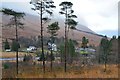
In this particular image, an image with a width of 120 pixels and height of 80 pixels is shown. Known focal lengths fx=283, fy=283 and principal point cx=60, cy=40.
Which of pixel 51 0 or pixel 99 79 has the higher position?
pixel 51 0

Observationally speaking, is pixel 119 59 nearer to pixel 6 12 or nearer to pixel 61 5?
pixel 61 5

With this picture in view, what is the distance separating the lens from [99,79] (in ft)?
100

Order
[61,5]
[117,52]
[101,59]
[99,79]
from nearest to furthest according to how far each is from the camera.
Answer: [99,79], [61,5], [117,52], [101,59]

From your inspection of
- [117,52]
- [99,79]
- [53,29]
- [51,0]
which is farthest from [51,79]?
[117,52]

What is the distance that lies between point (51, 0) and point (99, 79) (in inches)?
547

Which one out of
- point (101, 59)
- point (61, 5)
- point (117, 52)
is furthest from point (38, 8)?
point (101, 59)

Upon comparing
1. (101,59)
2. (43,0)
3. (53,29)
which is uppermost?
(43,0)

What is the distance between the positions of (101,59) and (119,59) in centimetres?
949

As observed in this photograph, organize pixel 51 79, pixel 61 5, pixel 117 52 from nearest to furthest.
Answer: pixel 51 79, pixel 61 5, pixel 117 52

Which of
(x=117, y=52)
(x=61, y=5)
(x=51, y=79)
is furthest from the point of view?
(x=117, y=52)

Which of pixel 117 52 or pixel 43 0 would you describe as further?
pixel 117 52

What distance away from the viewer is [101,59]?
81250mm

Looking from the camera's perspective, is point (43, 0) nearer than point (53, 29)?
Yes

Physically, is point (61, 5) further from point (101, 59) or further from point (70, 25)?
point (101, 59)
